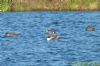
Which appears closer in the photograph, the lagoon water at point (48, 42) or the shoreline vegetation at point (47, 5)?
the lagoon water at point (48, 42)

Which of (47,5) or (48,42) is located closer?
(48,42)

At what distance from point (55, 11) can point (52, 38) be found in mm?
30001

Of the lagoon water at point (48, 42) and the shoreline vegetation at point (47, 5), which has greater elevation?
the lagoon water at point (48, 42)

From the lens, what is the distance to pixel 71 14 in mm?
66312

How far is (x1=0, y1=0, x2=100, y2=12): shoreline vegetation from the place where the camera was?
70.6 metres

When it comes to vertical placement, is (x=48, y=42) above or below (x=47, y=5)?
above

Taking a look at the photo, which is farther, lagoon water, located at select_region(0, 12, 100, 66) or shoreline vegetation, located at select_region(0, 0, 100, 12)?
shoreline vegetation, located at select_region(0, 0, 100, 12)

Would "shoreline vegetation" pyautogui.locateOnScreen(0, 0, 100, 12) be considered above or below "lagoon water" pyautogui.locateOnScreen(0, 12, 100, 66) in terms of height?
below

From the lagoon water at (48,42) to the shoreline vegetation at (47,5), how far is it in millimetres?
1927

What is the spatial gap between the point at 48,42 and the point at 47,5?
31909 mm

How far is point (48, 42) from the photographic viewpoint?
40.8 meters

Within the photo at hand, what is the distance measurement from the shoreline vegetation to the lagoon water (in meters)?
1.93

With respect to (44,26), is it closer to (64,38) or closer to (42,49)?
(64,38)

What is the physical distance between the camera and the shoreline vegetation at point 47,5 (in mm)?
70625
